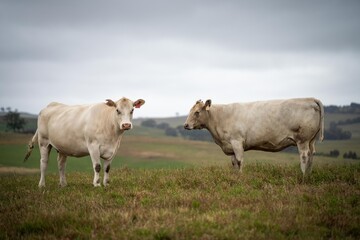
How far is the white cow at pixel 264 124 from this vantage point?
11.8m

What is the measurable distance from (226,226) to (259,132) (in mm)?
6699

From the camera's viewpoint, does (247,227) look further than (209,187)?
No

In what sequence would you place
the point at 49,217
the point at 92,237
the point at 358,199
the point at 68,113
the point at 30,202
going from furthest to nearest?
the point at 68,113 → the point at 30,202 → the point at 358,199 → the point at 49,217 → the point at 92,237

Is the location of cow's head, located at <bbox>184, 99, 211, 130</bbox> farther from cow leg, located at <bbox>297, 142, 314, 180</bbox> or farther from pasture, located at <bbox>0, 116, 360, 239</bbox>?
cow leg, located at <bbox>297, 142, 314, 180</bbox>

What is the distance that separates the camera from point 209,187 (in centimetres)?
968

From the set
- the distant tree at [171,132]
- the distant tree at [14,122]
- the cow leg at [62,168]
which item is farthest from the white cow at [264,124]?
the distant tree at [171,132]

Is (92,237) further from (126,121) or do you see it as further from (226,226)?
(126,121)

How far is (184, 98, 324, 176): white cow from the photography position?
11.8m

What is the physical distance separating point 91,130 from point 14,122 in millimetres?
96693

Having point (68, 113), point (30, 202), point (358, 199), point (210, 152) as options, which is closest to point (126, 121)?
point (68, 113)

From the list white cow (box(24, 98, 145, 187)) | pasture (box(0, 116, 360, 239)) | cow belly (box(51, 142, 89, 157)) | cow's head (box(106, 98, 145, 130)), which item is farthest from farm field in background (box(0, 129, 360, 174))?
pasture (box(0, 116, 360, 239))

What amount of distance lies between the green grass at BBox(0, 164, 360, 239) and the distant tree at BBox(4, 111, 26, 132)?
96326 mm

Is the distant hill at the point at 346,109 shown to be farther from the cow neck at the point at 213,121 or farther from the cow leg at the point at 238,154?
the cow leg at the point at 238,154

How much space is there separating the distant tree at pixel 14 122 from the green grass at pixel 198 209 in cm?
9633
